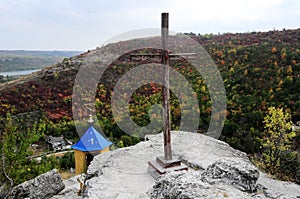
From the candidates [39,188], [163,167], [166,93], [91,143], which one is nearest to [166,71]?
[166,93]

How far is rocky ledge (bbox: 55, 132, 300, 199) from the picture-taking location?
388 cm

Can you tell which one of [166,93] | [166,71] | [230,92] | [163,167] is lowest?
[230,92]

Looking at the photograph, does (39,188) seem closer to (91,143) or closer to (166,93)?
(166,93)

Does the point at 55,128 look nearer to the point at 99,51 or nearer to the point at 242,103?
the point at 242,103

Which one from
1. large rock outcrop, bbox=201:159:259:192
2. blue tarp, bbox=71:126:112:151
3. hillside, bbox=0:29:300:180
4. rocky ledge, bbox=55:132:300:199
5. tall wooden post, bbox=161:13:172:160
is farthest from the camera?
hillside, bbox=0:29:300:180

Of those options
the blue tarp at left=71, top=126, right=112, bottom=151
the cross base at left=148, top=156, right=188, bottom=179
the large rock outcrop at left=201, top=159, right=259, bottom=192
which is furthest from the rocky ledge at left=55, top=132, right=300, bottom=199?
the blue tarp at left=71, top=126, right=112, bottom=151

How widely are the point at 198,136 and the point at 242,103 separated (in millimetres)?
12901

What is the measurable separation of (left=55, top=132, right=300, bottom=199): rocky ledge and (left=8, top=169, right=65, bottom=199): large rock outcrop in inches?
12.5

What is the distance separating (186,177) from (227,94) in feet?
65.7

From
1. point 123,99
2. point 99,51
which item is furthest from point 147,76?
point 99,51

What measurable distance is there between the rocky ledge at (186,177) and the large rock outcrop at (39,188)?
32 centimetres

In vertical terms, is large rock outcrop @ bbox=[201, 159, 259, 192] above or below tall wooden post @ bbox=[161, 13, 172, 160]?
below

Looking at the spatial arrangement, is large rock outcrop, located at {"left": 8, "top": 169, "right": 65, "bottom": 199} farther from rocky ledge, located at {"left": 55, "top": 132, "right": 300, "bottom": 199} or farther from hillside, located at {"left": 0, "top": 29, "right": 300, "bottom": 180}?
hillside, located at {"left": 0, "top": 29, "right": 300, "bottom": 180}

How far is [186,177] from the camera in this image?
3.91 meters
